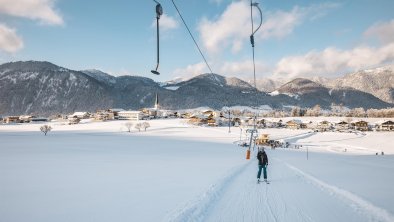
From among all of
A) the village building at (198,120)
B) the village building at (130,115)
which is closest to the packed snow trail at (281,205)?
the village building at (198,120)

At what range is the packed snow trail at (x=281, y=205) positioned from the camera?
927 cm

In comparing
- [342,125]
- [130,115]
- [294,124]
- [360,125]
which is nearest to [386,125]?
[360,125]

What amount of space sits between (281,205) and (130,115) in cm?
15196

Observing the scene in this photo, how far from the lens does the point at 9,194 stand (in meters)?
12.3

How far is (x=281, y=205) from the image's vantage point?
10766mm

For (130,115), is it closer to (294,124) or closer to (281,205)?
(294,124)

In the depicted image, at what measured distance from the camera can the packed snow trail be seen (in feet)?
30.4

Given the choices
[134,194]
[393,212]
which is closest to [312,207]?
[393,212]

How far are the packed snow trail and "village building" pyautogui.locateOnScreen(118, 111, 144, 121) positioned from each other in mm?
139001

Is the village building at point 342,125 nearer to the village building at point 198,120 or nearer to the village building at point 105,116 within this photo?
the village building at point 198,120

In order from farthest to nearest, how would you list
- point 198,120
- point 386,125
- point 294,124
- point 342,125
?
point 294,124
point 198,120
point 342,125
point 386,125

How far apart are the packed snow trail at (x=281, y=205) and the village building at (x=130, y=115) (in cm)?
13900

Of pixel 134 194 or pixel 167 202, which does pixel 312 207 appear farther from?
pixel 134 194

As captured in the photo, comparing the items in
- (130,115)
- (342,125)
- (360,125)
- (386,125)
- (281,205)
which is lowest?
(342,125)
